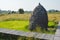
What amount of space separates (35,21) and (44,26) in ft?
2.54

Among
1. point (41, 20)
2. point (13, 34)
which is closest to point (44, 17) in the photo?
point (41, 20)

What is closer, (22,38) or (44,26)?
(22,38)

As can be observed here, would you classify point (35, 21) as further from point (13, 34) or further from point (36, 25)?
point (13, 34)

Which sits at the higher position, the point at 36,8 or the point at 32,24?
the point at 36,8

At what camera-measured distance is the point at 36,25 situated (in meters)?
12.8

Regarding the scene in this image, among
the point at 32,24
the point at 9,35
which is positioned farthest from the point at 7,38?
the point at 32,24

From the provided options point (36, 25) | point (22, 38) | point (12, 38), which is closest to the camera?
point (22, 38)

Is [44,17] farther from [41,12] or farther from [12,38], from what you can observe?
[12,38]

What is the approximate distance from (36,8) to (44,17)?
0.93 m

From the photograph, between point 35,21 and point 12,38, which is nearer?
point 12,38

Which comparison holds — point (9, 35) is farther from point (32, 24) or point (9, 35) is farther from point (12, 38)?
point (32, 24)

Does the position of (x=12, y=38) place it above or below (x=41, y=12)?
below

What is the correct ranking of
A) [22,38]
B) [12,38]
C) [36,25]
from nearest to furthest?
[22,38]
[12,38]
[36,25]

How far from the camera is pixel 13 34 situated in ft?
31.9
